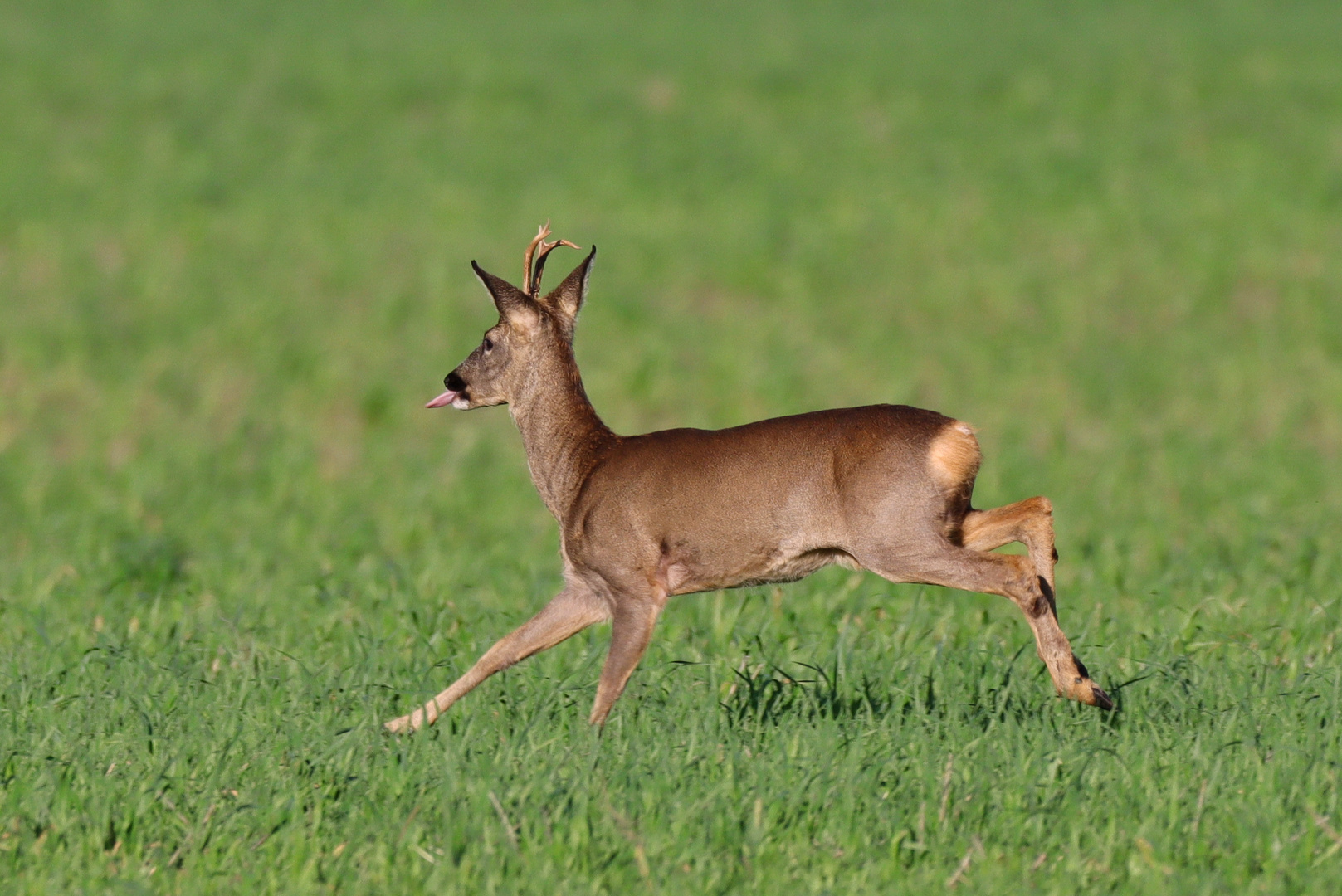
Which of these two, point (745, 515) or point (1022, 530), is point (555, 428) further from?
point (1022, 530)

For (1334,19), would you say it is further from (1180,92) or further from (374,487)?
(374,487)

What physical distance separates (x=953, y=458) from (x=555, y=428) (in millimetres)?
1483

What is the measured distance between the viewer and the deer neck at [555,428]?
6496mm

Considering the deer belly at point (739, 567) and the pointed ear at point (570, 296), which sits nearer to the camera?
the deer belly at point (739, 567)

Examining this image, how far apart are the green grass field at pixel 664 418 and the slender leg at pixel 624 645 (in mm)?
158

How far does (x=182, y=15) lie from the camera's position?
109 feet

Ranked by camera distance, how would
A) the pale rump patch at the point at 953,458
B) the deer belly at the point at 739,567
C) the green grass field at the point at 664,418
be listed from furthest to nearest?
the deer belly at the point at 739,567, the pale rump patch at the point at 953,458, the green grass field at the point at 664,418

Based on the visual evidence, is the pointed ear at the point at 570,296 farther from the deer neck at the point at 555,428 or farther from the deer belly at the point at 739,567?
the deer belly at the point at 739,567

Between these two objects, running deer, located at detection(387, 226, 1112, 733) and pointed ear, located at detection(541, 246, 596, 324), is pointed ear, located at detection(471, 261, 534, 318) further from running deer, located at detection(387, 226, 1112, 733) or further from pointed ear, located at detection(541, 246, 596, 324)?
pointed ear, located at detection(541, 246, 596, 324)

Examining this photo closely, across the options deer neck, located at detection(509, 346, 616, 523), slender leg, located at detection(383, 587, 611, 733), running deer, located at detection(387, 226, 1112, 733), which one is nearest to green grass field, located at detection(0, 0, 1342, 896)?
slender leg, located at detection(383, 587, 611, 733)

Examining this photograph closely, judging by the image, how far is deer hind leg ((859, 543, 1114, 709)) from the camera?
582 cm

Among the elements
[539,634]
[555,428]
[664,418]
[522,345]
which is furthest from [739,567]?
[664,418]

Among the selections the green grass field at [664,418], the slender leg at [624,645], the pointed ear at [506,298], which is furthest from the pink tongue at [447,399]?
the green grass field at [664,418]

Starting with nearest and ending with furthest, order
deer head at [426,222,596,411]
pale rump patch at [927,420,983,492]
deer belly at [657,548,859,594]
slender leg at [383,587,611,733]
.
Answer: pale rump patch at [927,420,983,492] < deer belly at [657,548,859,594] < slender leg at [383,587,611,733] < deer head at [426,222,596,411]
